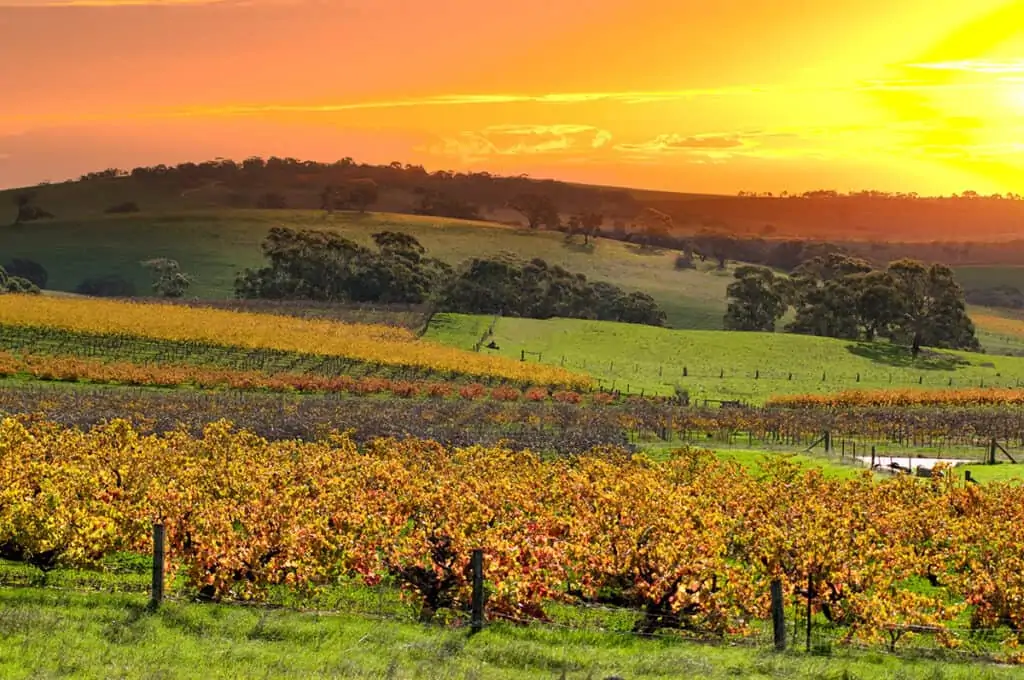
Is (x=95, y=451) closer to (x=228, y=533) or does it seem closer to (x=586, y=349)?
(x=228, y=533)

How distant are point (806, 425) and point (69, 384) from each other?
5173 centimetres

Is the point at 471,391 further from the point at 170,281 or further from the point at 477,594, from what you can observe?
the point at 170,281

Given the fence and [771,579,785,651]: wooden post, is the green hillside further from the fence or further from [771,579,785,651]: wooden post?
[771,579,785,651]: wooden post

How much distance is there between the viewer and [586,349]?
122 metres

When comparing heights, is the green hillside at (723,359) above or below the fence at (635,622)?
below

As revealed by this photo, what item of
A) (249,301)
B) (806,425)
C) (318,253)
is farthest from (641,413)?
(318,253)

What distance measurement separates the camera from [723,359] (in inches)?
4823

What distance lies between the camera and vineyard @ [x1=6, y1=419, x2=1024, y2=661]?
24625 mm

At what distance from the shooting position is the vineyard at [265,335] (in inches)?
3807

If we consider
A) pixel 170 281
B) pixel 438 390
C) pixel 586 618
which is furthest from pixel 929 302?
pixel 586 618

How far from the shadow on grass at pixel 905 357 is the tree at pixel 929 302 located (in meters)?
11.8

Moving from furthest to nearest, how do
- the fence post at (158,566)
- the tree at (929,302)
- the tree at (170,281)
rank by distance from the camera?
the tree at (170,281), the tree at (929,302), the fence post at (158,566)

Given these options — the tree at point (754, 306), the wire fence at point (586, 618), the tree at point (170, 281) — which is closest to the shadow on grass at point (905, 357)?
the tree at point (754, 306)

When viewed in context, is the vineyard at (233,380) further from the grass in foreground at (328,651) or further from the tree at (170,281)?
the tree at (170,281)
